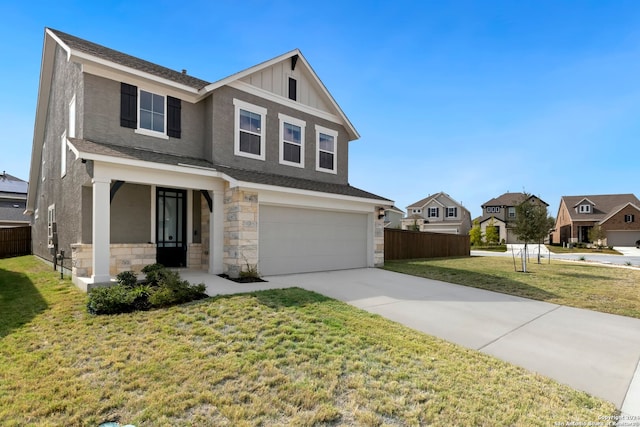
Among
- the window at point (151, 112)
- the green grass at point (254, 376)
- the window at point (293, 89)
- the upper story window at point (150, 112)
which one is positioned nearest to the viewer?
the green grass at point (254, 376)

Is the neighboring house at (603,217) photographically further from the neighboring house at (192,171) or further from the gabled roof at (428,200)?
the neighboring house at (192,171)

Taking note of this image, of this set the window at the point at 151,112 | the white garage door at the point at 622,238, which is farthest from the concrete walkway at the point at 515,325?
the white garage door at the point at 622,238

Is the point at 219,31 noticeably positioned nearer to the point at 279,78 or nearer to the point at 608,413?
the point at 279,78

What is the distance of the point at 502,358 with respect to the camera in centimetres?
433

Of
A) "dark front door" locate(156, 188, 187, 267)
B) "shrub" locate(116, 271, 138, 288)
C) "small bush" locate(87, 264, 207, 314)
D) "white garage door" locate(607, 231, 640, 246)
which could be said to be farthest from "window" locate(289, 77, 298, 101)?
"white garage door" locate(607, 231, 640, 246)

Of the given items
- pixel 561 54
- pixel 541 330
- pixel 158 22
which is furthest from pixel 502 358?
pixel 158 22

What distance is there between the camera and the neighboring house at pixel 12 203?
79.8 feet

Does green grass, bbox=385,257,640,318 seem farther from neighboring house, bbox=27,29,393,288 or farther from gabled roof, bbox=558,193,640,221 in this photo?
gabled roof, bbox=558,193,640,221

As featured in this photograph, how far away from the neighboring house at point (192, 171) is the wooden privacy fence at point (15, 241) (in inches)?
285

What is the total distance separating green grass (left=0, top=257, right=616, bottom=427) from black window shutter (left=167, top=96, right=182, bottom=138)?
6.06 metres

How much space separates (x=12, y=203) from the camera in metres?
27.6

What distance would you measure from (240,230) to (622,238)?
49.8 m

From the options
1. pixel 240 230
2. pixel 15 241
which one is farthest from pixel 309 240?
pixel 15 241

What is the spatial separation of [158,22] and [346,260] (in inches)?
406
